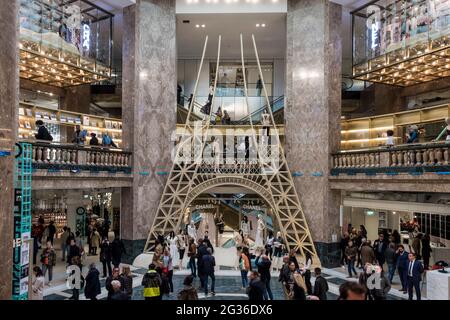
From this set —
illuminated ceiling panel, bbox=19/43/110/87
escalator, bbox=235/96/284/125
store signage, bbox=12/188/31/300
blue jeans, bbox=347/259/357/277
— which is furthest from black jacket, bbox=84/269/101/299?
escalator, bbox=235/96/284/125

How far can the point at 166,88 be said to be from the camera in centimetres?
1573

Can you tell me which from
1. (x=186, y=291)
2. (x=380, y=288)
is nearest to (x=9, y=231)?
(x=186, y=291)

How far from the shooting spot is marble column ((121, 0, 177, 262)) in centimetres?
1500

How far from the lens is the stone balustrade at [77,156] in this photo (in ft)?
36.0

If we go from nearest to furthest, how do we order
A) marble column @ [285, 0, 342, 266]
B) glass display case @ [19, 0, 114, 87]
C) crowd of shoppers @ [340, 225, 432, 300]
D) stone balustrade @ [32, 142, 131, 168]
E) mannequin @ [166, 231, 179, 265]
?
crowd of shoppers @ [340, 225, 432, 300] → stone balustrade @ [32, 142, 131, 168] → glass display case @ [19, 0, 114, 87] → mannequin @ [166, 231, 179, 265] → marble column @ [285, 0, 342, 266]

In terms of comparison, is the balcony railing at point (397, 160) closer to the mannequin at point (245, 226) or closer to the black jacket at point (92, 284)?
the mannequin at point (245, 226)

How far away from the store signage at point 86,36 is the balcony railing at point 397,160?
1072cm

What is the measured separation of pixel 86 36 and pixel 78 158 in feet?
18.9

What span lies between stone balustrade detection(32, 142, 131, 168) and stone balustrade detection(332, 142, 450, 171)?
27.0 ft

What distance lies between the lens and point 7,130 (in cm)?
780

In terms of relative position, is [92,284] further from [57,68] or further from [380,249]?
[57,68]

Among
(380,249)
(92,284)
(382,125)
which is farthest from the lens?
(382,125)

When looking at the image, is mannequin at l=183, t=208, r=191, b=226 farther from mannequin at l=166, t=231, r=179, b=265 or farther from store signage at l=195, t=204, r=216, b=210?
mannequin at l=166, t=231, r=179, b=265

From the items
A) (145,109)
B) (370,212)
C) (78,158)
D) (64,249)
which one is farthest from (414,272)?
(64,249)
